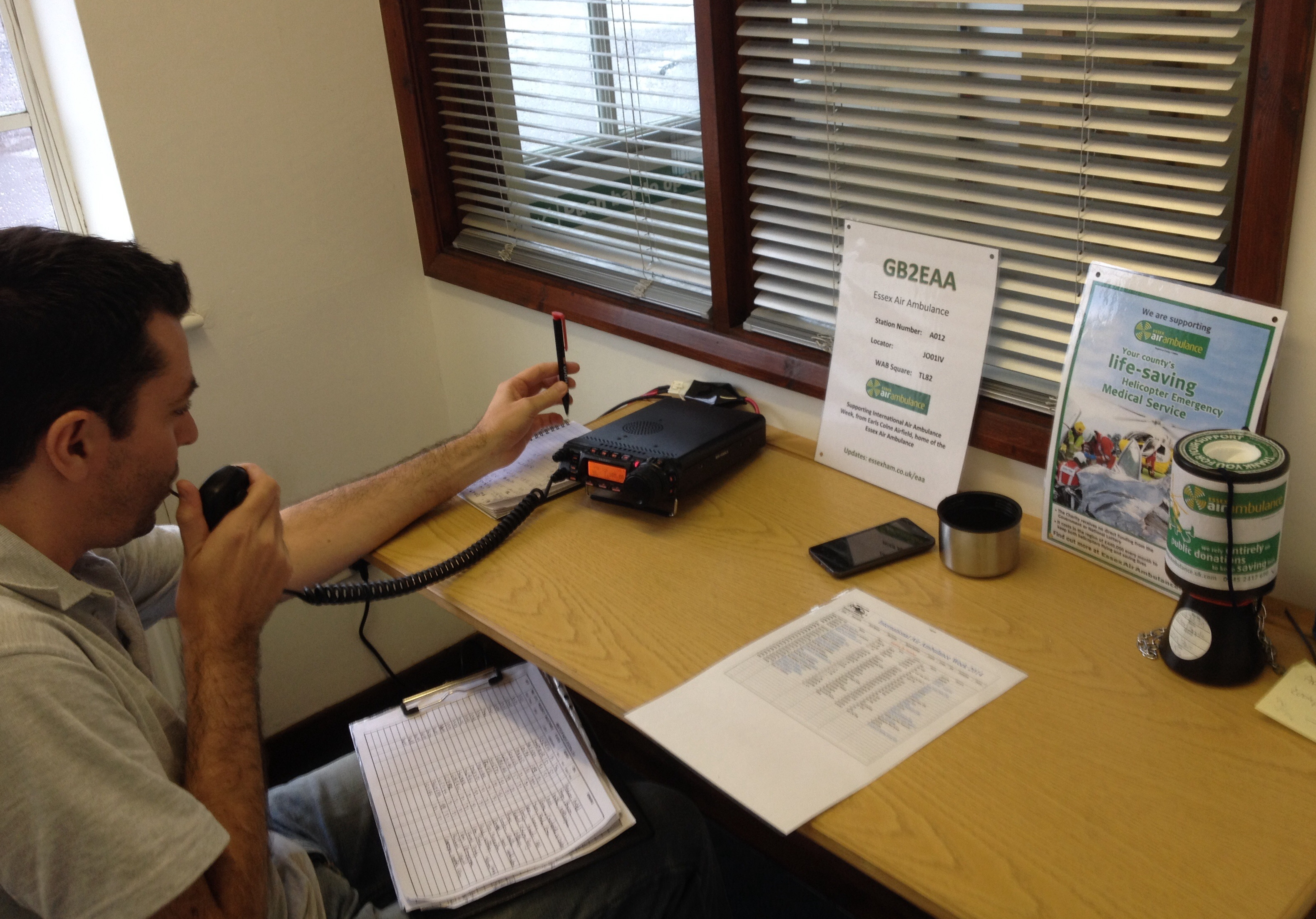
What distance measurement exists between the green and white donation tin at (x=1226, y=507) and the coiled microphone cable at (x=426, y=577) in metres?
0.86

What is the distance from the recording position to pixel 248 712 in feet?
3.92

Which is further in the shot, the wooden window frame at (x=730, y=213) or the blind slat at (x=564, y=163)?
the blind slat at (x=564, y=163)

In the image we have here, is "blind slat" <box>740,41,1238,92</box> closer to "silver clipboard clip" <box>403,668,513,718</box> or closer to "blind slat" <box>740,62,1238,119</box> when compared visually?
"blind slat" <box>740,62,1238,119</box>

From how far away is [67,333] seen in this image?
107 cm

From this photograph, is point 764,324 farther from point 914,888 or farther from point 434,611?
point 434,611

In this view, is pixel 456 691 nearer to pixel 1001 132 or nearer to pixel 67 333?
pixel 67 333

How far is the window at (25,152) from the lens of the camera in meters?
1.98

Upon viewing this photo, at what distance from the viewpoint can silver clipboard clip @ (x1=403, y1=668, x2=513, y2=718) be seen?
1581mm

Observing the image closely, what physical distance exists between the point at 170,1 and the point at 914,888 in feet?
6.11

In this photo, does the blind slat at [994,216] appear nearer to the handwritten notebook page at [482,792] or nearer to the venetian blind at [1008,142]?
the venetian blind at [1008,142]

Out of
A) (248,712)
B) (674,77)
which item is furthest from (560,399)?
(248,712)

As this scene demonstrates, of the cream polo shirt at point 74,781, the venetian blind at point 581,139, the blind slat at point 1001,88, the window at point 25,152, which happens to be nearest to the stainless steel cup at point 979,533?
the blind slat at point 1001,88

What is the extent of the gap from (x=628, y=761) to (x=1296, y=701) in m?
1.52

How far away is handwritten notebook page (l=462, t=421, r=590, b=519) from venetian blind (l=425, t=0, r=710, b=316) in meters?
0.33
